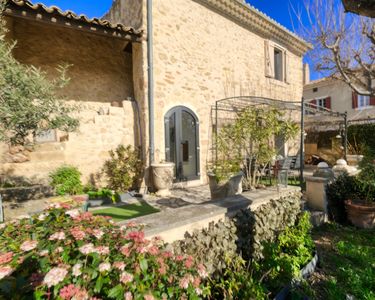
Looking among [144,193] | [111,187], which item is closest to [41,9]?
[111,187]

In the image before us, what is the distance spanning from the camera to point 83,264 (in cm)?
112

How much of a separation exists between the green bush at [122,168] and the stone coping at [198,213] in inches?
128

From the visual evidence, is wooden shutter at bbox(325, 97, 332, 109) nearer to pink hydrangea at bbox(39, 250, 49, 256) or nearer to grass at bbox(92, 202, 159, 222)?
grass at bbox(92, 202, 159, 222)

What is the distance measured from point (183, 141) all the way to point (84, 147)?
2.70m

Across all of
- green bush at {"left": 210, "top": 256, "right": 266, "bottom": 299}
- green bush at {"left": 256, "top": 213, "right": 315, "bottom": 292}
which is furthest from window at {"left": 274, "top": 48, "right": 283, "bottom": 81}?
green bush at {"left": 210, "top": 256, "right": 266, "bottom": 299}

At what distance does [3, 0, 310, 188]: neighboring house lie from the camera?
4930 mm

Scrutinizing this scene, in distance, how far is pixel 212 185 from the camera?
418cm

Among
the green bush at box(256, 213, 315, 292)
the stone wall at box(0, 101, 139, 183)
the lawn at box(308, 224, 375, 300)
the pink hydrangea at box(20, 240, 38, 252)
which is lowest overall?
the lawn at box(308, 224, 375, 300)

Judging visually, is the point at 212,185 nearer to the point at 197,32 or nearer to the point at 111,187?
the point at 111,187

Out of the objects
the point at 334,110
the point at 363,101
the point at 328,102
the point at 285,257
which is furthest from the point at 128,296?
the point at 328,102

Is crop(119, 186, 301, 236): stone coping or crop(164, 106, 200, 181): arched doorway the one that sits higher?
crop(164, 106, 200, 181): arched doorway

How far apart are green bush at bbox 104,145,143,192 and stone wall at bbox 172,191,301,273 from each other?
11.5 feet

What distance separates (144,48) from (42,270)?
542 centimetres

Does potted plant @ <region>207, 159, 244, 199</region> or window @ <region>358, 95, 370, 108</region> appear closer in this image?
potted plant @ <region>207, 159, 244, 199</region>
